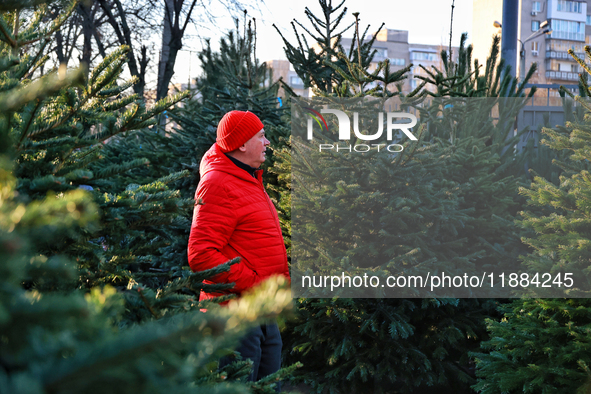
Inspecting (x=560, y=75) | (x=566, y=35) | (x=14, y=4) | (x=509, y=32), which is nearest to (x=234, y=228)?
(x=14, y=4)

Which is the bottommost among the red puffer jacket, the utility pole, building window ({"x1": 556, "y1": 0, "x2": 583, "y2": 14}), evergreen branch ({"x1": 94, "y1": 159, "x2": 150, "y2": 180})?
the red puffer jacket

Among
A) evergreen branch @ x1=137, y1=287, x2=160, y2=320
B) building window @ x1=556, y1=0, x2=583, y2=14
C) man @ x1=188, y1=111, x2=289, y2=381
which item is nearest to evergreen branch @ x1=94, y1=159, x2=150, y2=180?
evergreen branch @ x1=137, y1=287, x2=160, y2=320

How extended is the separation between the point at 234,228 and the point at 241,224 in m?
0.05

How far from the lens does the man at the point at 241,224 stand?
2.55 metres

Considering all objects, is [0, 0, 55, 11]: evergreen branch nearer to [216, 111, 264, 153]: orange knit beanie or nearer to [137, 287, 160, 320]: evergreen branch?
[137, 287, 160, 320]: evergreen branch

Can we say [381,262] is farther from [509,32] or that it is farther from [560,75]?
[560,75]

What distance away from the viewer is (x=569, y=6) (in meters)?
60.6

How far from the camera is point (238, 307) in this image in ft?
2.24

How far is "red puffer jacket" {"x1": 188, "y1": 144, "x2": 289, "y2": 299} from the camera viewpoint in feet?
8.35

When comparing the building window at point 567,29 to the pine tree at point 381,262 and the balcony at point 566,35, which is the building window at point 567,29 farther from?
the pine tree at point 381,262

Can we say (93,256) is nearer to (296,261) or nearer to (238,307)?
(238,307)

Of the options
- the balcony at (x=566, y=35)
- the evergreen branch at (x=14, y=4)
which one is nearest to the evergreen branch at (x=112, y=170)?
the evergreen branch at (x=14, y=4)

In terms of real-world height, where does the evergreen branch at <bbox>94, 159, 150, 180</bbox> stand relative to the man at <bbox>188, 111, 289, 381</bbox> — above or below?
above

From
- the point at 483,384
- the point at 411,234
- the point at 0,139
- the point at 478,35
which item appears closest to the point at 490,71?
the point at 411,234
